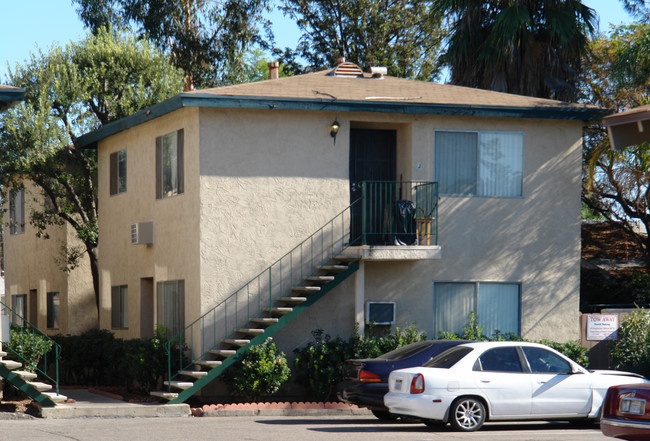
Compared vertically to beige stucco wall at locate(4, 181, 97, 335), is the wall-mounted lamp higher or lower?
higher

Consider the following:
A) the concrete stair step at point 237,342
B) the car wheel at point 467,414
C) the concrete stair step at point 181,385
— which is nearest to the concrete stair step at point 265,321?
the concrete stair step at point 237,342

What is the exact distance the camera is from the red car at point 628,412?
10.5 meters

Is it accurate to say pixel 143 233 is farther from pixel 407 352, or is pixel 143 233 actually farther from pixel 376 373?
pixel 376 373

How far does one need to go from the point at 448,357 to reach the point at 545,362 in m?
1.55

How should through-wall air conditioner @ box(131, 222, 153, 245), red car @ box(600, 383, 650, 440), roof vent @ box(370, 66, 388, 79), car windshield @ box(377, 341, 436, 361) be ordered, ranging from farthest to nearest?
roof vent @ box(370, 66, 388, 79) < through-wall air conditioner @ box(131, 222, 153, 245) < car windshield @ box(377, 341, 436, 361) < red car @ box(600, 383, 650, 440)

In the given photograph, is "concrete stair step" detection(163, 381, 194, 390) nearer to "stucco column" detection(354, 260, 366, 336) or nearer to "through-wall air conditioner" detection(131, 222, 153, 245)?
"stucco column" detection(354, 260, 366, 336)

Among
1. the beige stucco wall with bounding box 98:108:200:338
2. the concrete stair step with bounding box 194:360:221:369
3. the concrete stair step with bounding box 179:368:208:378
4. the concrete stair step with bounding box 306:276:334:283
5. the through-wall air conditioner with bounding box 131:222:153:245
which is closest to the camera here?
the concrete stair step with bounding box 179:368:208:378

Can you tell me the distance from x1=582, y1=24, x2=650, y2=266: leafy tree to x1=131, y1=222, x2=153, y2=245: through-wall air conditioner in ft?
37.1

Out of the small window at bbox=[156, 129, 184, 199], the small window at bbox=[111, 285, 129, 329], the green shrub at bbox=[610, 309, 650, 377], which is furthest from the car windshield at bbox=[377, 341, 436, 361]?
the small window at bbox=[111, 285, 129, 329]

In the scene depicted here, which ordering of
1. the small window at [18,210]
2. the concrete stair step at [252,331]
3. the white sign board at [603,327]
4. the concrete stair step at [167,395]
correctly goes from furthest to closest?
the small window at [18,210] < the white sign board at [603,327] < the concrete stair step at [252,331] < the concrete stair step at [167,395]

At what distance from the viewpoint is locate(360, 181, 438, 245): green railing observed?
19.5 metres

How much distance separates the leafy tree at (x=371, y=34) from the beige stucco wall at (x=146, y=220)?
15.9 meters

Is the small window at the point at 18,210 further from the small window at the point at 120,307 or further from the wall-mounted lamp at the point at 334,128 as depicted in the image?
the wall-mounted lamp at the point at 334,128

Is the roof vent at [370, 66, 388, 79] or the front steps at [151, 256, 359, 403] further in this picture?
the roof vent at [370, 66, 388, 79]
